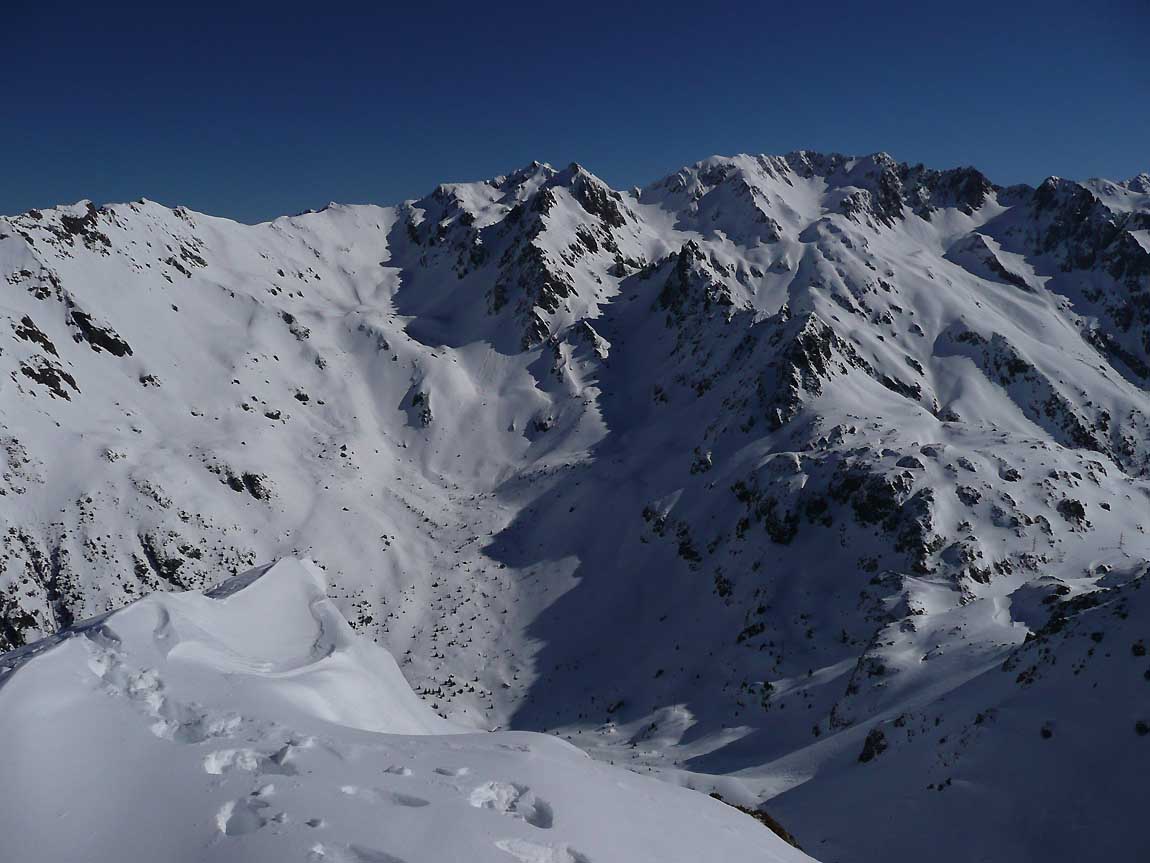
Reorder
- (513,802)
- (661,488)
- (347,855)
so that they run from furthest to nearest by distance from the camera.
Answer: (661,488)
(513,802)
(347,855)

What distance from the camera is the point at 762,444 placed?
213 feet

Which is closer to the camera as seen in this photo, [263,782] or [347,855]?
[347,855]

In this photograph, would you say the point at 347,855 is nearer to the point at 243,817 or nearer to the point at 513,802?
the point at 243,817

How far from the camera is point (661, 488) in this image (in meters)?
70.0

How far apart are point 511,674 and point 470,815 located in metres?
49.2

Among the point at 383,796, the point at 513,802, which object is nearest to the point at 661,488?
the point at 513,802

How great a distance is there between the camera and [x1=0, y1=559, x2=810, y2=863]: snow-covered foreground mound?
7461 millimetres

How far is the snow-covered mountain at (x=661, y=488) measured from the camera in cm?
2239

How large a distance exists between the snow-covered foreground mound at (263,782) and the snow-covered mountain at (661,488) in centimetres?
1215

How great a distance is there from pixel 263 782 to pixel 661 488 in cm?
6293

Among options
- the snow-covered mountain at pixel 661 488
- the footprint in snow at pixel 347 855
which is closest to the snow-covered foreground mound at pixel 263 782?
the footprint in snow at pixel 347 855

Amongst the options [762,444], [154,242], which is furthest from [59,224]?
[762,444]

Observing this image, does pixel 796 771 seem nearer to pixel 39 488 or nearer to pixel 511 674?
pixel 511 674

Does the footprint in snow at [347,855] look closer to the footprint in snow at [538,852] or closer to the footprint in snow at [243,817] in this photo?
the footprint in snow at [243,817]
